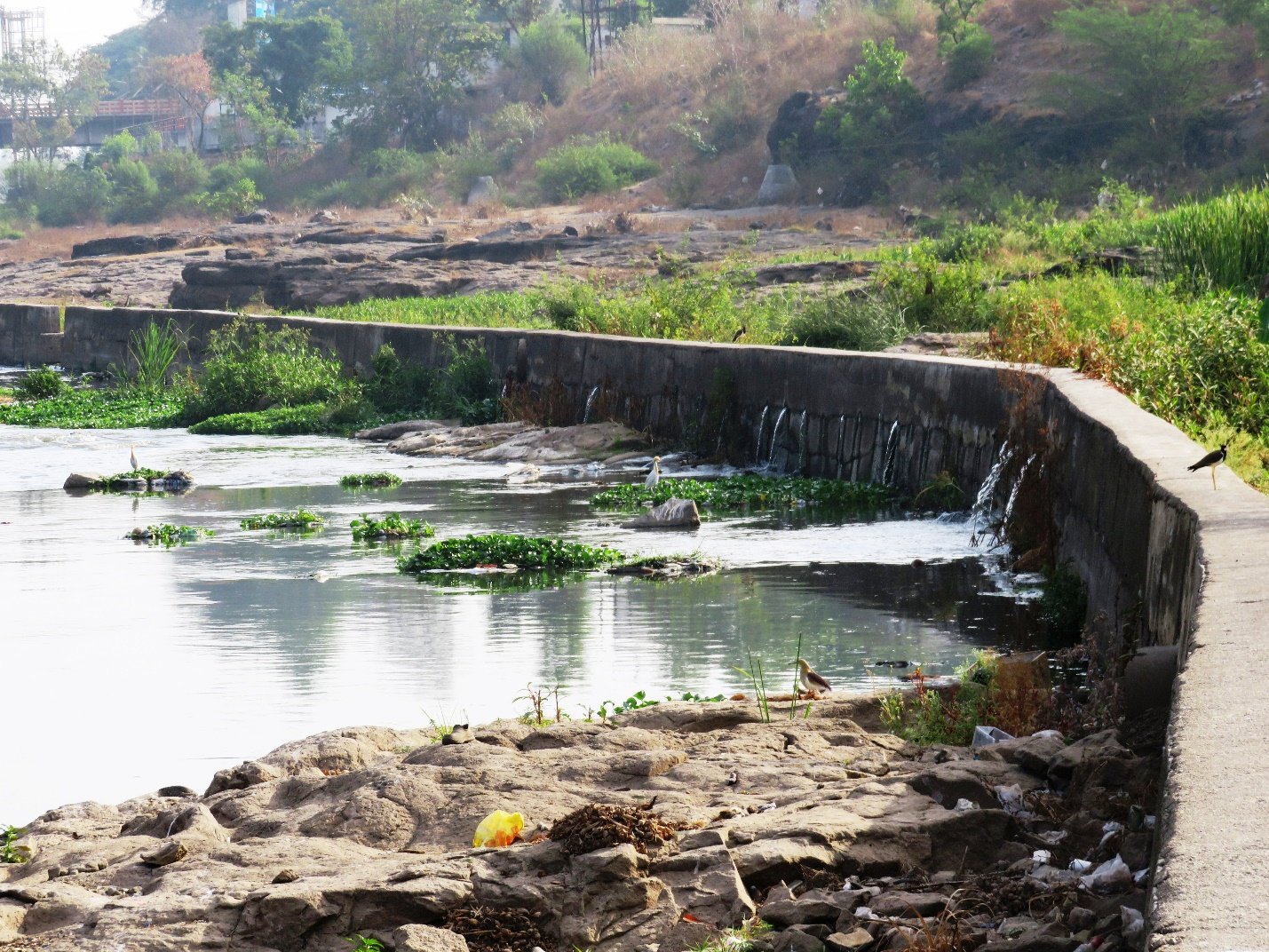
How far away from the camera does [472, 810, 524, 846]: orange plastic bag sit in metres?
4.89

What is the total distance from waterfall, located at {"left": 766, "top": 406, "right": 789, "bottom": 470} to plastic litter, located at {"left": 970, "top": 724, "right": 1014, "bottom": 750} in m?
9.03

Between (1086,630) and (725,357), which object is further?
(725,357)

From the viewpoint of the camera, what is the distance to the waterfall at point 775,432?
1465 centimetres

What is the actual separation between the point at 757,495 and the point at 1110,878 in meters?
9.44

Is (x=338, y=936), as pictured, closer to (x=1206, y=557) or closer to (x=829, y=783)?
(x=829, y=783)

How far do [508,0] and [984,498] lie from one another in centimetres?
6236

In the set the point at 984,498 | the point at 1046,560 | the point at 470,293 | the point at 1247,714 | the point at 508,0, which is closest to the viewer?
the point at 1247,714

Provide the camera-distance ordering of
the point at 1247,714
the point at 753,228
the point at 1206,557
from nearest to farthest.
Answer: the point at 1247,714 < the point at 1206,557 < the point at 753,228

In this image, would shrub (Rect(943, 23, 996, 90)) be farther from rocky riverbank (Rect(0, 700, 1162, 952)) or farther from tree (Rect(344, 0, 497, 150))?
rocky riverbank (Rect(0, 700, 1162, 952))

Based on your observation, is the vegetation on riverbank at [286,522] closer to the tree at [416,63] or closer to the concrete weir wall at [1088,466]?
the concrete weir wall at [1088,466]

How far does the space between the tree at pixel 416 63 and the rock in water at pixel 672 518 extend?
54.0m

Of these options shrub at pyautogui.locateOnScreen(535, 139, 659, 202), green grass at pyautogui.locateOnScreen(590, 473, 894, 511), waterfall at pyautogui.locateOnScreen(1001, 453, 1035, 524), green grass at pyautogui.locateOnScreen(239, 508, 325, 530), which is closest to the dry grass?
shrub at pyautogui.locateOnScreen(535, 139, 659, 202)

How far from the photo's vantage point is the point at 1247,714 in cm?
350

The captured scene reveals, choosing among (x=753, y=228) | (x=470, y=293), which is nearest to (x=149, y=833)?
(x=470, y=293)
